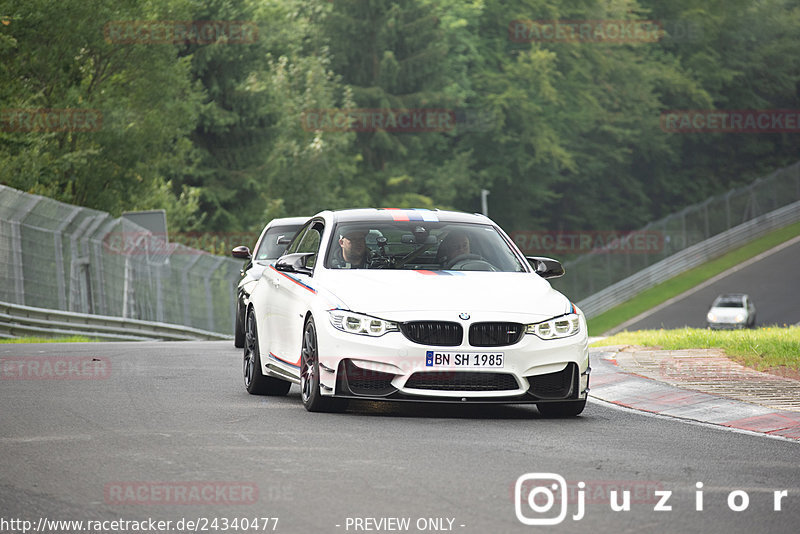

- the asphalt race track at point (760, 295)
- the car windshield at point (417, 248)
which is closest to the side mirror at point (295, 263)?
the car windshield at point (417, 248)

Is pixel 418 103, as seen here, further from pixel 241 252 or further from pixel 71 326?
pixel 241 252

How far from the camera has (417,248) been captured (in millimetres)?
12117

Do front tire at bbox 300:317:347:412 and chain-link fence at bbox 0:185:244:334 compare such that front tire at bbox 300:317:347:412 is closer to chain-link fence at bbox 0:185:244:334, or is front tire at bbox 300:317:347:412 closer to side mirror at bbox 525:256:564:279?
side mirror at bbox 525:256:564:279

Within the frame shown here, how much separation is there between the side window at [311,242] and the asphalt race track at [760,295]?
131 ft

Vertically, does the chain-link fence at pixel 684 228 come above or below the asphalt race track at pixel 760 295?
above

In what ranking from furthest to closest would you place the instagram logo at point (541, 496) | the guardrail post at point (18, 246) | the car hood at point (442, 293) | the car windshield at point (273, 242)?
the guardrail post at point (18, 246) → the car windshield at point (273, 242) → the car hood at point (442, 293) → the instagram logo at point (541, 496)

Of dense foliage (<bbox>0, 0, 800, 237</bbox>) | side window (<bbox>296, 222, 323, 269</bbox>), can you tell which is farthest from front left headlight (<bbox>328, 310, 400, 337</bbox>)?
dense foliage (<bbox>0, 0, 800, 237</bbox>)

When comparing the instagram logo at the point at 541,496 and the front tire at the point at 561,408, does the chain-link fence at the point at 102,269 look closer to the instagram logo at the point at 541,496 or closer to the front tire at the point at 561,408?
the front tire at the point at 561,408

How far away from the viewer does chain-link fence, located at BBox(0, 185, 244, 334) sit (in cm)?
2455

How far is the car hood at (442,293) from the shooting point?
35.0 feet

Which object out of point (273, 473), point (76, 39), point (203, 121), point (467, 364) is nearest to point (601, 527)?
point (273, 473)

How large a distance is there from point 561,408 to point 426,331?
1421 millimetres

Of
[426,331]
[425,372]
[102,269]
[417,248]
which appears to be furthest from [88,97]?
[425,372]

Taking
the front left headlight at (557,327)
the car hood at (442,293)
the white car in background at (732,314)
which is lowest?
the white car in background at (732,314)
